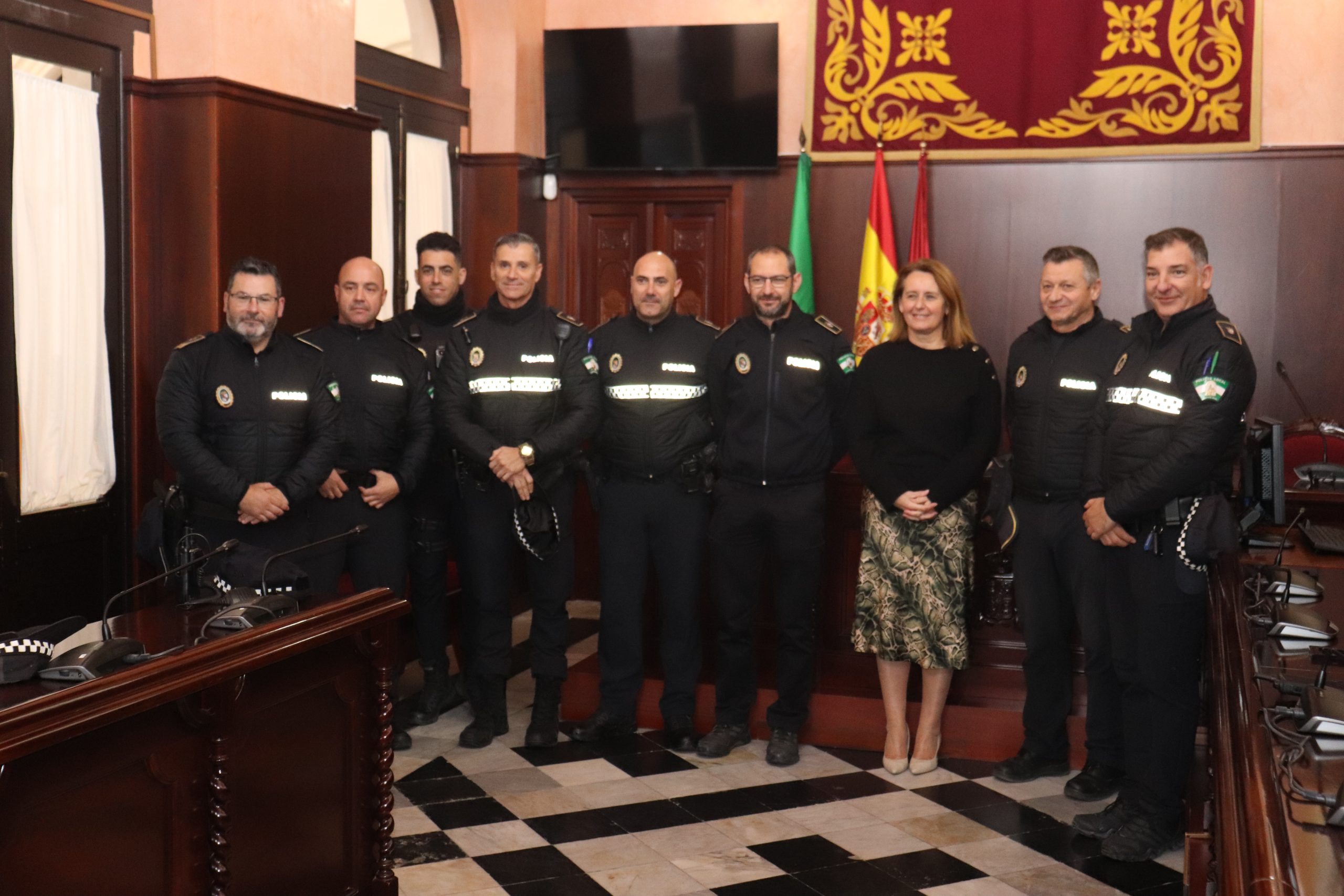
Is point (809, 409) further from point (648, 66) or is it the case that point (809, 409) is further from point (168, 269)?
point (648, 66)

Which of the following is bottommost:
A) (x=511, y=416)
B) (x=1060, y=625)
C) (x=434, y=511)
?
(x=1060, y=625)

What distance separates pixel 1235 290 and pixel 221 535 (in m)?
4.45

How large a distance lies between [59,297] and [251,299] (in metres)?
0.74

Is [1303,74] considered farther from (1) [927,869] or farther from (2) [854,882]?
(2) [854,882]

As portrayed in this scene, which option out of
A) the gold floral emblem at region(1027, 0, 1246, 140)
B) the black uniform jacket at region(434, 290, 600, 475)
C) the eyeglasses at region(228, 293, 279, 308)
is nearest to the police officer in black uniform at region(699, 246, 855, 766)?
the black uniform jacket at region(434, 290, 600, 475)

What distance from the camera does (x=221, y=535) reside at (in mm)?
3803

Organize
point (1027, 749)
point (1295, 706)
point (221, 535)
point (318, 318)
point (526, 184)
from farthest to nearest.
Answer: point (526, 184) → point (318, 318) → point (1027, 749) → point (221, 535) → point (1295, 706)

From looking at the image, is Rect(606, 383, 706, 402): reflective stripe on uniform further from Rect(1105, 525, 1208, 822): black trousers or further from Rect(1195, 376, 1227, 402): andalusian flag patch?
Rect(1195, 376, 1227, 402): andalusian flag patch

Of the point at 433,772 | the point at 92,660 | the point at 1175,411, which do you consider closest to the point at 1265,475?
the point at 1175,411

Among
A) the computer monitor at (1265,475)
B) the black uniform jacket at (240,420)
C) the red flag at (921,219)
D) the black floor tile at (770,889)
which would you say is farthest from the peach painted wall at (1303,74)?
the black uniform jacket at (240,420)

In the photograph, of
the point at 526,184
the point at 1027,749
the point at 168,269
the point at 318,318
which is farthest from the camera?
the point at 526,184

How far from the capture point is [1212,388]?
10.7 ft

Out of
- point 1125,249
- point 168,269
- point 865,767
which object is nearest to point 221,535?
point 168,269

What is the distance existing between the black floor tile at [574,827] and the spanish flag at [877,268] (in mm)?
3031
